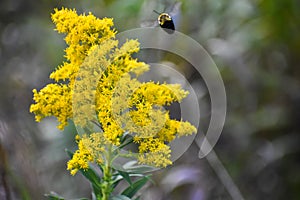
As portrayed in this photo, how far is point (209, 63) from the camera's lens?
2920 mm

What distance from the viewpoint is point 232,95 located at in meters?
3.21

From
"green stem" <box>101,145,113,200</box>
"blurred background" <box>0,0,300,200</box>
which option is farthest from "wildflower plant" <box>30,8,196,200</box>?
"blurred background" <box>0,0,300,200</box>

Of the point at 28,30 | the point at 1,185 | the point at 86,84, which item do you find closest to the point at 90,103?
the point at 86,84

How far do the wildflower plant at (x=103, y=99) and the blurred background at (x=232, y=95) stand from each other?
1367 millimetres

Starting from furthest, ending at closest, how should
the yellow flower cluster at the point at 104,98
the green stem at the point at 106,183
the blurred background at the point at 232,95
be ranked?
the blurred background at the point at 232,95 < the green stem at the point at 106,183 < the yellow flower cluster at the point at 104,98

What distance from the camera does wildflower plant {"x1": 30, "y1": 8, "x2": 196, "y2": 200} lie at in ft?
3.66

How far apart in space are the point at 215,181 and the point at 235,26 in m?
0.90

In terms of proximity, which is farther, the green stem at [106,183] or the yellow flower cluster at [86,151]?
the green stem at [106,183]

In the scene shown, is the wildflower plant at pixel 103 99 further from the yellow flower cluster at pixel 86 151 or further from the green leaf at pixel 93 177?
the green leaf at pixel 93 177

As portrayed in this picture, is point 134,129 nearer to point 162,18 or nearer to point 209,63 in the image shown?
point 162,18

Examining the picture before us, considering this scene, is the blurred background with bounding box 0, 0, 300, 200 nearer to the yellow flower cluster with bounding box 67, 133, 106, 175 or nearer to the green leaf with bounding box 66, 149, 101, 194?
the green leaf with bounding box 66, 149, 101, 194

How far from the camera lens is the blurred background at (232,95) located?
108 inches

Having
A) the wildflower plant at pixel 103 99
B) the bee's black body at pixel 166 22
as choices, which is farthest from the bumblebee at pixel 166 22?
the wildflower plant at pixel 103 99

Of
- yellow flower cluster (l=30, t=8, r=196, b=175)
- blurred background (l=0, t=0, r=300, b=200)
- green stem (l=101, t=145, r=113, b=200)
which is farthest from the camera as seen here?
blurred background (l=0, t=0, r=300, b=200)
